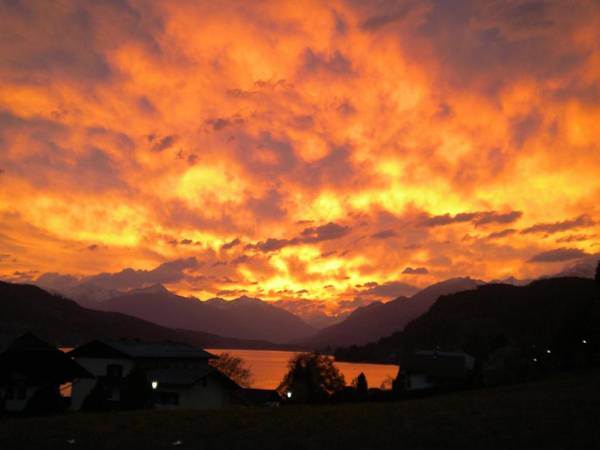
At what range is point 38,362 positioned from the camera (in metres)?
51.2

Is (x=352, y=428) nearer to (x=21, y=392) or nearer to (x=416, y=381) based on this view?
(x=21, y=392)

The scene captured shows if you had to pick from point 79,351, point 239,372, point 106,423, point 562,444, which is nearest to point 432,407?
point 562,444

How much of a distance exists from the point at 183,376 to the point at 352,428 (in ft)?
144

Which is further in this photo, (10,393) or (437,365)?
(437,365)

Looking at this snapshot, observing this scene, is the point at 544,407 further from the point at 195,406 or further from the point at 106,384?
the point at 106,384

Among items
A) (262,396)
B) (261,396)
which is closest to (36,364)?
(261,396)

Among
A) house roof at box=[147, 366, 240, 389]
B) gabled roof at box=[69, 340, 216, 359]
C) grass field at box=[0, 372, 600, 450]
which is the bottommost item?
grass field at box=[0, 372, 600, 450]

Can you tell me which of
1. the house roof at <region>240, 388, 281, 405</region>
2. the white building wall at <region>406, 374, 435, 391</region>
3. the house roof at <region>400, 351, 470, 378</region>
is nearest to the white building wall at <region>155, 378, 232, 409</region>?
the house roof at <region>240, 388, 281, 405</region>

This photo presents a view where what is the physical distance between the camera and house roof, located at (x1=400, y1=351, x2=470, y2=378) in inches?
3519

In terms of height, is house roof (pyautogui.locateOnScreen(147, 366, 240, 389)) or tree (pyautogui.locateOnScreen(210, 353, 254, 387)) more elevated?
tree (pyautogui.locateOnScreen(210, 353, 254, 387))

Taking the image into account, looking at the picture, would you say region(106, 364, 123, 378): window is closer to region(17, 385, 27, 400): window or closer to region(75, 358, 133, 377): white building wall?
region(75, 358, 133, 377): white building wall

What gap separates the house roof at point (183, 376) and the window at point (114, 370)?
21.8 ft

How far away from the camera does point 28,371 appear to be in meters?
49.6

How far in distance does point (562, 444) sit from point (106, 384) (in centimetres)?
6310
